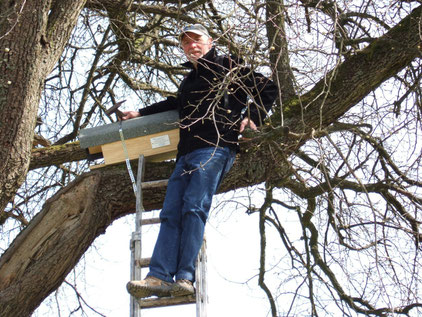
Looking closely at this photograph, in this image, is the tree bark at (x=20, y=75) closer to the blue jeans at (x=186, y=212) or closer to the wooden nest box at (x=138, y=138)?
the wooden nest box at (x=138, y=138)

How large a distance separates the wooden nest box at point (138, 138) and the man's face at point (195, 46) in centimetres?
46

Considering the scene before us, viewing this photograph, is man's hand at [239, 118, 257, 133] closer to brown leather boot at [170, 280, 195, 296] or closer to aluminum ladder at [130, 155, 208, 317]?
aluminum ladder at [130, 155, 208, 317]

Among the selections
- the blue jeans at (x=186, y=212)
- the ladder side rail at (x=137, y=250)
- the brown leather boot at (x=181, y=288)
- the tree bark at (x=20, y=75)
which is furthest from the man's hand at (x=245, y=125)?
the tree bark at (x=20, y=75)

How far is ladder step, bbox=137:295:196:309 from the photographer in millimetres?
4234

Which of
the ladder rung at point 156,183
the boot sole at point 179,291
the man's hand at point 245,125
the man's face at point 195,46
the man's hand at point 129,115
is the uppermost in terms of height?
the man's face at point 195,46

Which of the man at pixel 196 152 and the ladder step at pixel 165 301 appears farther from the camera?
the ladder step at pixel 165 301

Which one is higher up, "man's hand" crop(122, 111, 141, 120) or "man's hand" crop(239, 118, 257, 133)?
"man's hand" crop(122, 111, 141, 120)

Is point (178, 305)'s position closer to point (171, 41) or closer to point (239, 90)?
point (239, 90)

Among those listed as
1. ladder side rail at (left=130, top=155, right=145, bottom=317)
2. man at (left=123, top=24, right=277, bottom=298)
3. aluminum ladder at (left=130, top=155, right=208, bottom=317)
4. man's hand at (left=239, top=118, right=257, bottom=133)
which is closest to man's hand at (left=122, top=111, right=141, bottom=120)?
man at (left=123, top=24, right=277, bottom=298)

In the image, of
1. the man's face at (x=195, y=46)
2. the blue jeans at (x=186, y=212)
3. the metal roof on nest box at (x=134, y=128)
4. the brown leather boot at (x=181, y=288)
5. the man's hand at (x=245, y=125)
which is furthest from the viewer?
the metal roof on nest box at (x=134, y=128)

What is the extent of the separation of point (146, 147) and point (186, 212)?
2.91ft

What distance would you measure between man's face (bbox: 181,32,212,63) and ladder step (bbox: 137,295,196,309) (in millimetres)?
1570

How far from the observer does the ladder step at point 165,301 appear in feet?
13.9

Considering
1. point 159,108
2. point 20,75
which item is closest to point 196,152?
point 159,108
